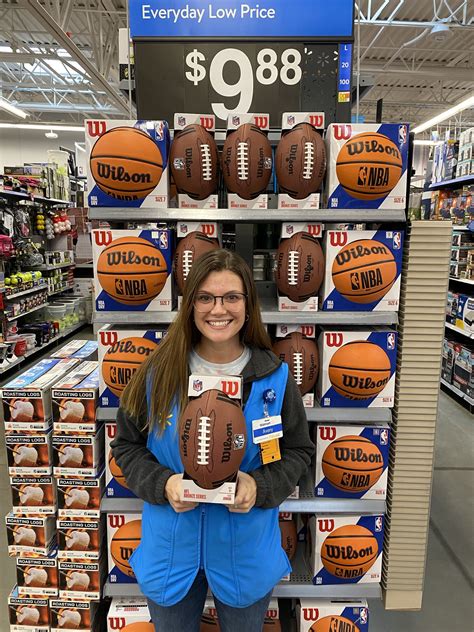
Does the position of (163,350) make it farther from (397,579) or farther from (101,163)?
(397,579)

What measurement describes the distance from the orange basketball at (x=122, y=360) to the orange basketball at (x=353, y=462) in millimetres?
854

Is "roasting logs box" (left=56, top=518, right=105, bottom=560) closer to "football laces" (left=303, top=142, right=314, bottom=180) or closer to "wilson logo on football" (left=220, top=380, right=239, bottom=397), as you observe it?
"wilson logo on football" (left=220, top=380, right=239, bottom=397)

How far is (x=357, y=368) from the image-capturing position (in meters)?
1.85

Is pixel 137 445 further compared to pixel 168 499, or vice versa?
pixel 137 445

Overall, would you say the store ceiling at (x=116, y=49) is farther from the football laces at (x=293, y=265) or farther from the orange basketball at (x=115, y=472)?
the orange basketball at (x=115, y=472)

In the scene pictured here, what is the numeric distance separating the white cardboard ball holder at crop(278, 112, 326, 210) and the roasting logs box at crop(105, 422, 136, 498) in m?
1.13

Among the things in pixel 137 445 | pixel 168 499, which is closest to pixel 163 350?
pixel 137 445

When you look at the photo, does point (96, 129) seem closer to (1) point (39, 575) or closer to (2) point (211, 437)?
(2) point (211, 437)

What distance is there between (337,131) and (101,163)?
34.3 inches

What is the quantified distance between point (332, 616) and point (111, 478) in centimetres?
113

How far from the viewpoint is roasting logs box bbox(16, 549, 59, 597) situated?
2170mm

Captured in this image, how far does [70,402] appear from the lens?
6.70 ft

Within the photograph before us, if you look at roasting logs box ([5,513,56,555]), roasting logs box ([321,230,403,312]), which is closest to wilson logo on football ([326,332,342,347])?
roasting logs box ([321,230,403,312])

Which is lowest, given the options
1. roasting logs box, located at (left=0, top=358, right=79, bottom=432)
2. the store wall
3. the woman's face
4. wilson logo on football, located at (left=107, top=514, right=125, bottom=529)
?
wilson logo on football, located at (left=107, top=514, right=125, bottom=529)
